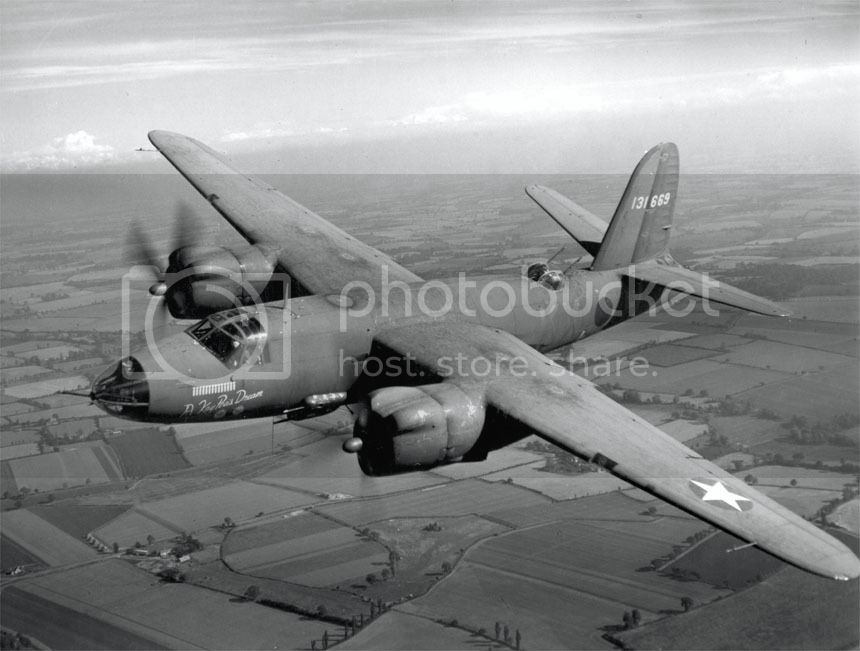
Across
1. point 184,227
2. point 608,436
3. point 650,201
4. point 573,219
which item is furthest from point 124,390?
point 650,201

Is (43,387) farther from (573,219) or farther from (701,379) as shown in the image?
(701,379)

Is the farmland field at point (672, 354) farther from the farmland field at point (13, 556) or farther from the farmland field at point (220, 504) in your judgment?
the farmland field at point (13, 556)

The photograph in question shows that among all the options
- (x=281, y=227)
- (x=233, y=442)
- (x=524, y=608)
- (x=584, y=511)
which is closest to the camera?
(x=281, y=227)

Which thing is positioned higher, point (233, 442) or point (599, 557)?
point (233, 442)

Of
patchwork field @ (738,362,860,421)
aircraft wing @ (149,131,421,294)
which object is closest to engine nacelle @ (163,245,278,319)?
aircraft wing @ (149,131,421,294)

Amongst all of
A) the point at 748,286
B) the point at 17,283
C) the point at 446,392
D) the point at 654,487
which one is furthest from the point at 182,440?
the point at 17,283

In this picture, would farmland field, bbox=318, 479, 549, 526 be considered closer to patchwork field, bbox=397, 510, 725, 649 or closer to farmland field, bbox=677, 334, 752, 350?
patchwork field, bbox=397, 510, 725, 649
